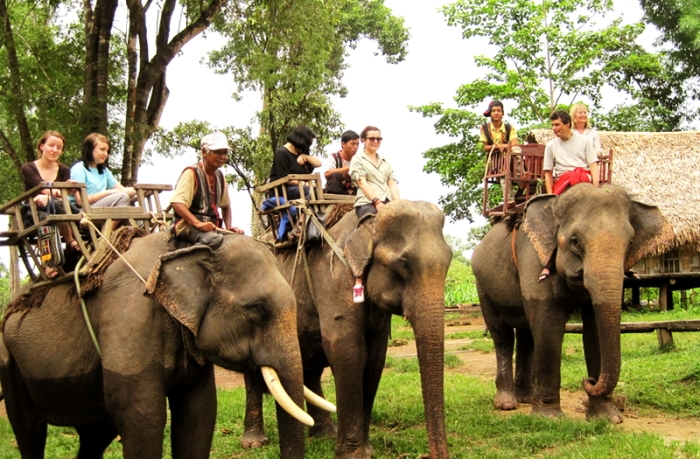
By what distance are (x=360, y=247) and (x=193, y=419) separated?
7.02ft

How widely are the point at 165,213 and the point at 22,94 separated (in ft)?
23.3

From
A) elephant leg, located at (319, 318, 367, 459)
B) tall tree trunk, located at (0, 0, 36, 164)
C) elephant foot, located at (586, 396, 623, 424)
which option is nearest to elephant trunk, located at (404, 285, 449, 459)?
elephant leg, located at (319, 318, 367, 459)

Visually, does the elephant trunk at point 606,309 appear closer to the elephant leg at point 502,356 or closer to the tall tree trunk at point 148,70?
the elephant leg at point 502,356

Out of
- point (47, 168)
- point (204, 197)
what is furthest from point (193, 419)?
point (47, 168)


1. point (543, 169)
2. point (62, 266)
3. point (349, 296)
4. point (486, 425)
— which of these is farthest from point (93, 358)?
point (543, 169)

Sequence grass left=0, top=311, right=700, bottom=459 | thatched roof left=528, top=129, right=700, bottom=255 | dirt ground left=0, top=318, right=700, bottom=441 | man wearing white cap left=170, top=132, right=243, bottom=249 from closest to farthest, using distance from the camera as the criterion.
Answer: man wearing white cap left=170, top=132, right=243, bottom=249 < grass left=0, top=311, right=700, bottom=459 < dirt ground left=0, top=318, right=700, bottom=441 < thatched roof left=528, top=129, right=700, bottom=255

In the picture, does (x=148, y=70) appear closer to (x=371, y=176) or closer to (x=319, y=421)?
(x=371, y=176)

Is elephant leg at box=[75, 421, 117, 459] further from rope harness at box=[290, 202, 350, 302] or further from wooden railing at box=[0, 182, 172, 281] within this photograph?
rope harness at box=[290, 202, 350, 302]

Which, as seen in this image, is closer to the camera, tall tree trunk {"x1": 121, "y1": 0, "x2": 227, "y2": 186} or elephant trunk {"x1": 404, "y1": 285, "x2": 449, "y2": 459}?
elephant trunk {"x1": 404, "y1": 285, "x2": 449, "y2": 459}

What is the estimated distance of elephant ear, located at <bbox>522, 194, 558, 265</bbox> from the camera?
8.39 m

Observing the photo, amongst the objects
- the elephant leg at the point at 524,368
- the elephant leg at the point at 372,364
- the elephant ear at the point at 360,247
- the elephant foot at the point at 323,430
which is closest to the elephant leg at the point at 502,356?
the elephant leg at the point at 524,368

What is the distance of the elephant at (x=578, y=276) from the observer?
7.46m

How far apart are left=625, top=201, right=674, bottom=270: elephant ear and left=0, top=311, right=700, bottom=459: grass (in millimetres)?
1632

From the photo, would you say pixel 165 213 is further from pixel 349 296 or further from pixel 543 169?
pixel 543 169
